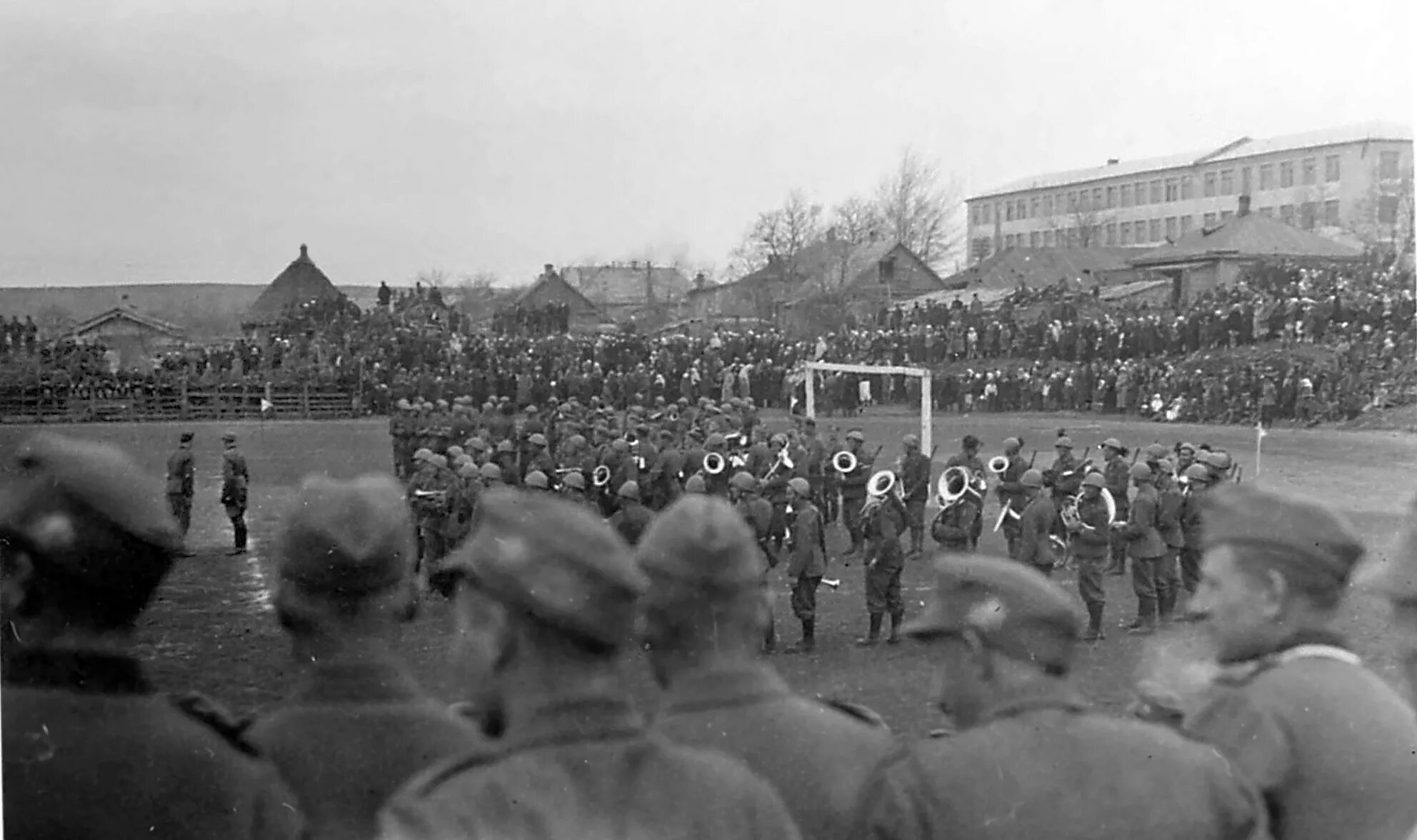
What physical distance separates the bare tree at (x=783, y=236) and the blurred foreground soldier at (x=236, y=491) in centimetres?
163

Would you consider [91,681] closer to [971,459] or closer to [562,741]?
[562,741]

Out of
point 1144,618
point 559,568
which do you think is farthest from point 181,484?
point 1144,618

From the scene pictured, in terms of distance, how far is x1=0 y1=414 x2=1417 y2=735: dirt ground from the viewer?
10.9 ft

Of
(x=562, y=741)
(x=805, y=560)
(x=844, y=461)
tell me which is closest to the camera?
(x=562, y=741)

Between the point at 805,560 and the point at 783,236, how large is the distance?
1.05 meters

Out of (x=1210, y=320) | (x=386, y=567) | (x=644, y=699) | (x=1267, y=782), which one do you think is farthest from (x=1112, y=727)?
(x=386, y=567)

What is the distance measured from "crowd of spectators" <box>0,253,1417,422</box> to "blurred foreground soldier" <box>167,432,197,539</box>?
252 millimetres

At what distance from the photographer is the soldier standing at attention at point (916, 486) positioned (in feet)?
12.2

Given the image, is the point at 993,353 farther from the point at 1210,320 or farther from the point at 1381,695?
the point at 1381,695

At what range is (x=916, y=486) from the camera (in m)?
3.82

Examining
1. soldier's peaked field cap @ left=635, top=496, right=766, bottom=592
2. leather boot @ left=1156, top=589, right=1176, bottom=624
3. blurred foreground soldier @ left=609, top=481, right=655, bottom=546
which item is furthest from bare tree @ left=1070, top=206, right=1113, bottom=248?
blurred foreground soldier @ left=609, top=481, right=655, bottom=546

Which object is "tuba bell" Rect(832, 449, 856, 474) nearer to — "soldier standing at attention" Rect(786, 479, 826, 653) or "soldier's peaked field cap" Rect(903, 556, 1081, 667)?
"soldier standing at attention" Rect(786, 479, 826, 653)

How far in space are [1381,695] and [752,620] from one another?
188 cm

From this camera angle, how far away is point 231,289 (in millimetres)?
3686
